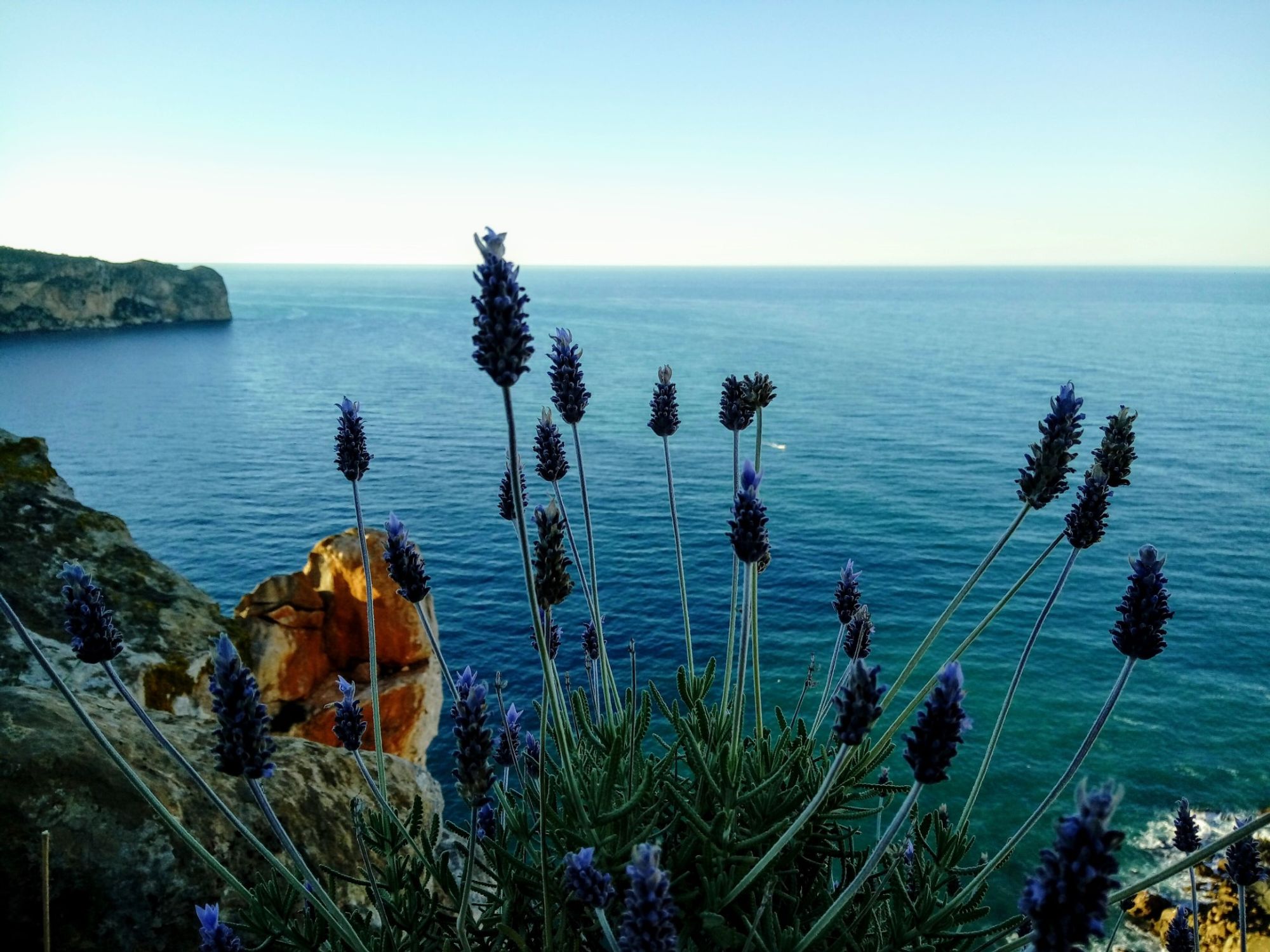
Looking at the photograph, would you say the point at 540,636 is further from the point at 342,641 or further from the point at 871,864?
the point at 342,641

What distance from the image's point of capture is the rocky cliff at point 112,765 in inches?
196

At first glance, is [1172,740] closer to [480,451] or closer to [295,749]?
[295,749]

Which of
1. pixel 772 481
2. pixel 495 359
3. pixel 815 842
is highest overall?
pixel 495 359

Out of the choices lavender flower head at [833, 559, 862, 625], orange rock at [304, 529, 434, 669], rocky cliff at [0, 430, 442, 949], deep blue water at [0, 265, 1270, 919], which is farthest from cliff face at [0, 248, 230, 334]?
lavender flower head at [833, 559, 862, 625]

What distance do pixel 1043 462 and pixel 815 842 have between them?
2.77 m

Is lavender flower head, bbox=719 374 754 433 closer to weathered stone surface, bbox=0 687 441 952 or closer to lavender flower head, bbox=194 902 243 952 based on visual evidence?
weathered stone surface, bbox=0 687 441 952

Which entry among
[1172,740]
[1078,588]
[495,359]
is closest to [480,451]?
[1078,588]

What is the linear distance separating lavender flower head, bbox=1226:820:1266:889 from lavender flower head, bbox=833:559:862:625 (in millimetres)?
4301

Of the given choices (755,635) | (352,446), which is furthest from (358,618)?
(755,635)

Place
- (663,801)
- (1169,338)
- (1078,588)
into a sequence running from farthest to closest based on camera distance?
(1169,338) → (1078,588) → (663,801)

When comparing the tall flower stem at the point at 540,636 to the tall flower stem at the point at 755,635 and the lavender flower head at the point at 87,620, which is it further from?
the lavender flower head at the point at 87,620

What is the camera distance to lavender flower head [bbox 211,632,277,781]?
3281 mm

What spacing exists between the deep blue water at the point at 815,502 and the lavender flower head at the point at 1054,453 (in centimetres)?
1287

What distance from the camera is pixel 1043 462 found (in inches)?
190
